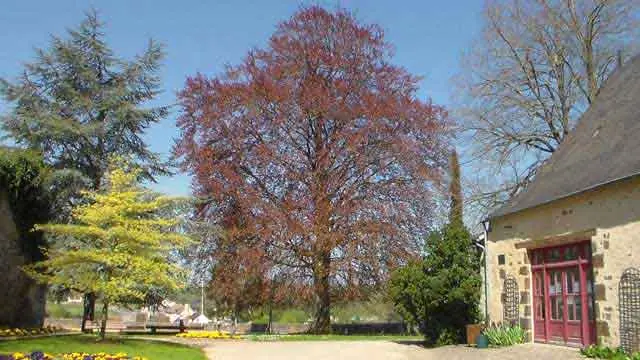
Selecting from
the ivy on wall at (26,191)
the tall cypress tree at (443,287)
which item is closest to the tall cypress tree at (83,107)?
the ivy on wall at (26,191)

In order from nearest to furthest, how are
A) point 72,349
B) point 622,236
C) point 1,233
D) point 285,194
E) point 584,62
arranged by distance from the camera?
point 622,236, point 72,349, point 1,233, point 584,62, point 285,194

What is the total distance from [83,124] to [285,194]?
9.14 m

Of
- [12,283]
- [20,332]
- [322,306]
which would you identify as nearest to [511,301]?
[322,306]

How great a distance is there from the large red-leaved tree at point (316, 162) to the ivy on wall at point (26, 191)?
721 cm

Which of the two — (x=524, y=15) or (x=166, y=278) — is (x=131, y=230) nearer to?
(x=166, y=278)

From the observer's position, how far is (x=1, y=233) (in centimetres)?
2255

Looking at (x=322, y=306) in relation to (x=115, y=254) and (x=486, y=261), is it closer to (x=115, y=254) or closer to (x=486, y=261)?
(x=486, y=261)

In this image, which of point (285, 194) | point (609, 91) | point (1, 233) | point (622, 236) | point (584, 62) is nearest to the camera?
point (622, 236)

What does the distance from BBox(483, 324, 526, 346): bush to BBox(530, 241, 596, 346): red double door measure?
1.51 ft

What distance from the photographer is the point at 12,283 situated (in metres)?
23.4

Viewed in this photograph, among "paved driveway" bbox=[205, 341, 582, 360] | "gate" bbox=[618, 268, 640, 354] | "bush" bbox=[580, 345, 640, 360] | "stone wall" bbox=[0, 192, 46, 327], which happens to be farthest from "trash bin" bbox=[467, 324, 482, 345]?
"stone wall" bbox=[0, 192, 46, 327]

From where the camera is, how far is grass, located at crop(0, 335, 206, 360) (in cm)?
1604

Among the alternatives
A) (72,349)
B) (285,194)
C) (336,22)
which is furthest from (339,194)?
(72,349)

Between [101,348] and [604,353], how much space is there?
12.2 m
